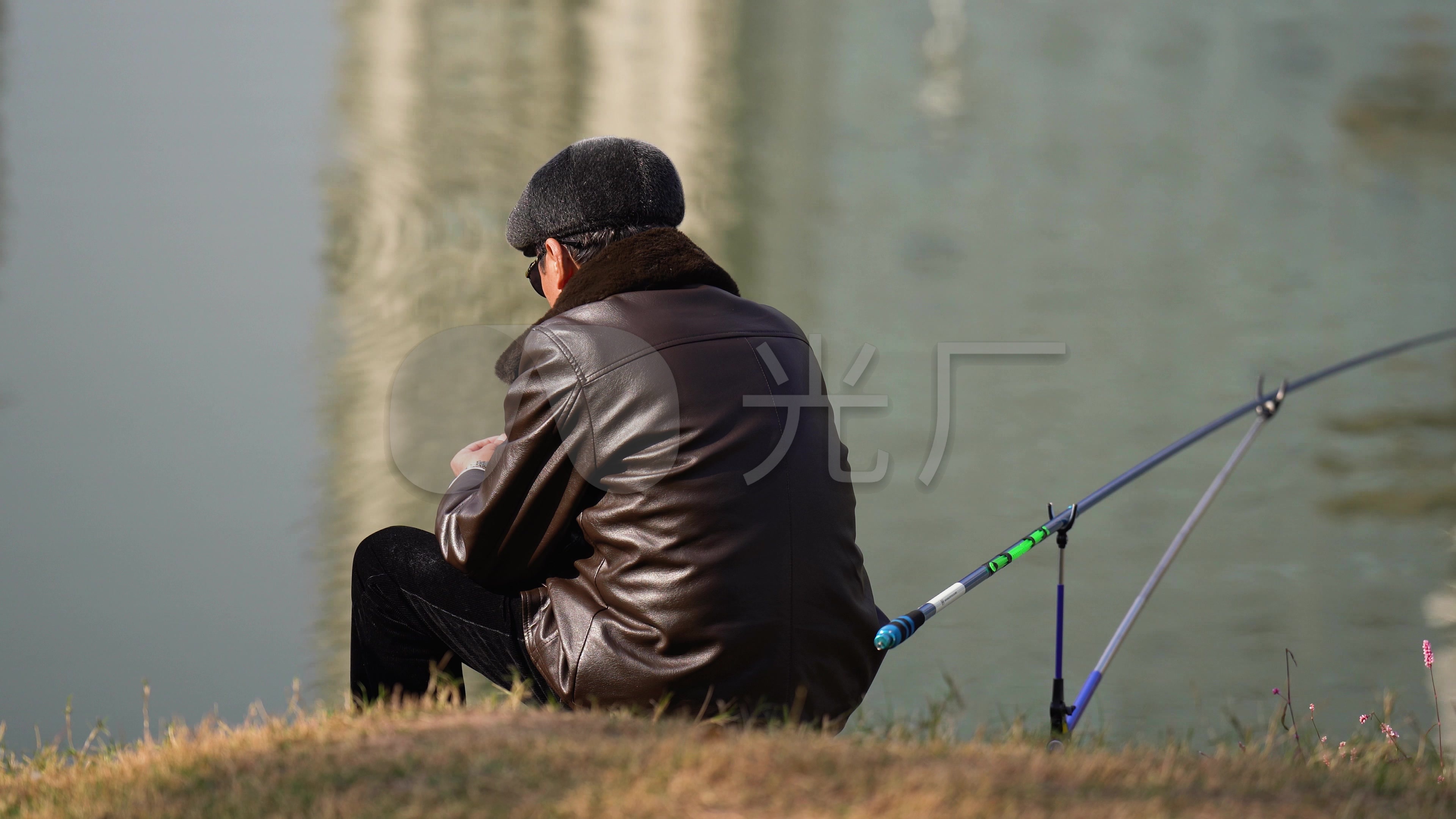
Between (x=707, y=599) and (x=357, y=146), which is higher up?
(x=357, y=146)

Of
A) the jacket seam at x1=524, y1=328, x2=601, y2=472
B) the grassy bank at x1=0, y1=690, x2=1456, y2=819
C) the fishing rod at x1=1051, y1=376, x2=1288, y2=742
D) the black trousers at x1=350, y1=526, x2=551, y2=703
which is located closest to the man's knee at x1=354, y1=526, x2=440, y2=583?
the black trousers at x1=350, y1=526, x2=551, y2=703

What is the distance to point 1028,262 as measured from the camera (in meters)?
8.76

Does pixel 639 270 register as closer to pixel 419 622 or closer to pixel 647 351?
pixel 647 351

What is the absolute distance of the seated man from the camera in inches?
72.9

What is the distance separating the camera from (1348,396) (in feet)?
24.5

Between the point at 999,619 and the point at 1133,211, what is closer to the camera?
the point at 999,619

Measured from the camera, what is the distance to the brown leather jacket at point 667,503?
185 centimetres

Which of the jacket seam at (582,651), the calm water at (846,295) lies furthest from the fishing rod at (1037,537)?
the calm water at (846,295)

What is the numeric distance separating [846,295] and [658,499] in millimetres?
6637

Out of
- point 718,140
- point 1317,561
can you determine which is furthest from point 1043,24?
point 1317,561

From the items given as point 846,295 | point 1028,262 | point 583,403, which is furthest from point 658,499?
point 1028,262

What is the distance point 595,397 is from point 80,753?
102 cm

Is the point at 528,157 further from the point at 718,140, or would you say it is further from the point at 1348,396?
the point at 1348,396

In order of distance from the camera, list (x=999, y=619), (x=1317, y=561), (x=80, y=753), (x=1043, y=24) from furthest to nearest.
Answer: (x=1043, y=24), (x=1317, y=561), (x=999, y=619), (x=80, y=753)
